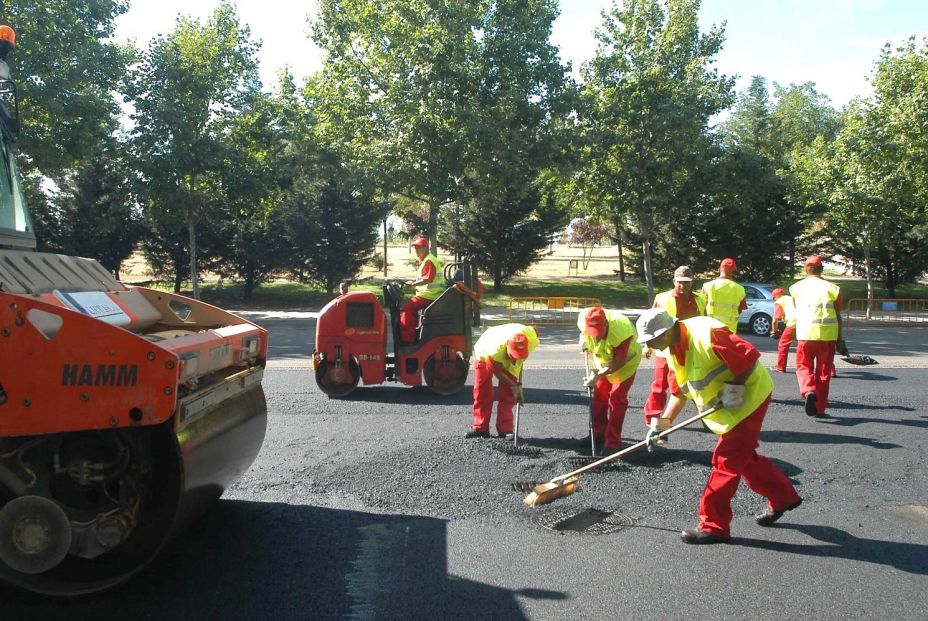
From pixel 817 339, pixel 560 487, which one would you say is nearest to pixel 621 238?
pixel 817 339

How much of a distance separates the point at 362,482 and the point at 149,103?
1538 cm

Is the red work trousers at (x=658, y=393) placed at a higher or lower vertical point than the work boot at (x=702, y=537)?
higher

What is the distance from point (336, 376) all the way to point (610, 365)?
11.6 feet

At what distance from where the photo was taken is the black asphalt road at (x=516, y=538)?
12.2 feet

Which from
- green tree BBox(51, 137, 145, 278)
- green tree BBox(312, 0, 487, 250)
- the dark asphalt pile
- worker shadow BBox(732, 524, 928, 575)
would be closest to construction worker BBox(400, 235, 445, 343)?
the dark asphalt pile

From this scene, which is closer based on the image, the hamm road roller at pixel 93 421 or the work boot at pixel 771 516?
the hamm road roller at pixel 93 421

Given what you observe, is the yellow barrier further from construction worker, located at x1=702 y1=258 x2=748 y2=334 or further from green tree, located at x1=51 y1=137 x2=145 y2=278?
green tree, located at x1=51 y1=137 x2=145 y2=278

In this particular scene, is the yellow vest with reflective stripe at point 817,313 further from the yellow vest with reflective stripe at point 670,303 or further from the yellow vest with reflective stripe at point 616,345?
the yellow vest with reflective stripe at point 616,345

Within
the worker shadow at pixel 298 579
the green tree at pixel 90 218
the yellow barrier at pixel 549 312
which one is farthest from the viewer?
the green tree at pixel 90 218

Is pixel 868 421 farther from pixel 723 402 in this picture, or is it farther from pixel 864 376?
pixel 723 402

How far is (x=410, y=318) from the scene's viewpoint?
28.7ft

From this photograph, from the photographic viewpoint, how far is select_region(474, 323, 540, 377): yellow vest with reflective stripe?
6.52m

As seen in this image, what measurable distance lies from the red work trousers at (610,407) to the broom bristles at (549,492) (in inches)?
51.4

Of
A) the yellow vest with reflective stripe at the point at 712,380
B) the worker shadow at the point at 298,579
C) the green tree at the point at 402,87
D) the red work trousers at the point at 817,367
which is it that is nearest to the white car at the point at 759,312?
the green tree at the point at 402,87
